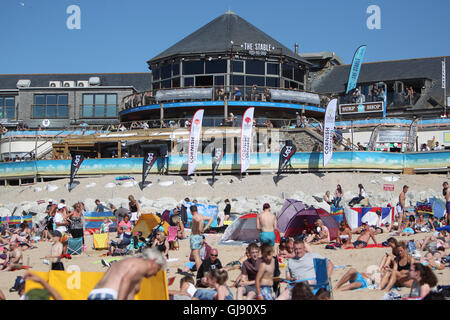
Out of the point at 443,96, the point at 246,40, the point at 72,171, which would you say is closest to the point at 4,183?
the point at 72,171

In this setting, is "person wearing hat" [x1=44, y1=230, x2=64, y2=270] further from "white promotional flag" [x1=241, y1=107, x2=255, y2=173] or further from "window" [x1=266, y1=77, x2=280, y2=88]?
"window" [x1=266, y1=77, x2=280, y2=88]

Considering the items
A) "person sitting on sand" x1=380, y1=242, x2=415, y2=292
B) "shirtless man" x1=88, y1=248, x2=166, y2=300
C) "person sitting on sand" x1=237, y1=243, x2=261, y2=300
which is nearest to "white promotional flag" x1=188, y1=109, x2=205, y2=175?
"person sitting on sand" x1=237, y1=243, x2=261, y2=300

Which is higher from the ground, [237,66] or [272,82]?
[237,66]

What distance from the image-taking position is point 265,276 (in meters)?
8.99

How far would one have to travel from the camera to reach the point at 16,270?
45.4 ft

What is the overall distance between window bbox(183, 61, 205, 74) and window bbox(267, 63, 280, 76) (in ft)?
12.0

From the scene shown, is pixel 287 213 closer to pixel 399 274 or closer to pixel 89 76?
pixel 399 274

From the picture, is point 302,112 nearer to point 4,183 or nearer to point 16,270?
point 4,183

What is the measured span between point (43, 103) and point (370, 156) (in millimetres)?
23751

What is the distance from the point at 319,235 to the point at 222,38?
21.4 m

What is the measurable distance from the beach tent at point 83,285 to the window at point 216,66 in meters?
25.8

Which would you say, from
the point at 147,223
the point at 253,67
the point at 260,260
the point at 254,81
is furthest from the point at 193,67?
the point at 260,260

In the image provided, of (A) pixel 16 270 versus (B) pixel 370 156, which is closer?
(A) pixel 16 270

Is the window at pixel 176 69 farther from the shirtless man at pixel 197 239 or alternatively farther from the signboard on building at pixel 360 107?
the shirtless man at pixel 197 239
